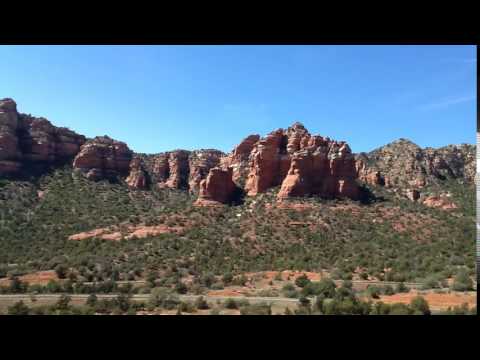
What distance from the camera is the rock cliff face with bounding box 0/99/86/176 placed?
44.4 m

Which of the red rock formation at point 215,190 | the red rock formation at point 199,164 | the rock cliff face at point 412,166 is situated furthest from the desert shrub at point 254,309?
the red rock formation at point 199,164

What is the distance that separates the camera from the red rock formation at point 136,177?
50.4m

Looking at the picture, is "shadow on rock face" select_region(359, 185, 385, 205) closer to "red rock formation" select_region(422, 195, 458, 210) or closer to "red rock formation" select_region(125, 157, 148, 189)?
"red rock formation" select_region(422, 195, 458, 210)

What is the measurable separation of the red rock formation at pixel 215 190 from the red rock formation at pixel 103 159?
595 inches

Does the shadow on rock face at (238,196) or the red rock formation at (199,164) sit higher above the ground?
the red rock formation at (199,164)

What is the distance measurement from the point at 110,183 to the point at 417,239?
36.6 m

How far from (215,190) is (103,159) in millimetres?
18155

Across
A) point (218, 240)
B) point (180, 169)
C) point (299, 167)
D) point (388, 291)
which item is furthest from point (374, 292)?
point (180, 169)

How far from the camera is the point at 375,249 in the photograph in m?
26.9

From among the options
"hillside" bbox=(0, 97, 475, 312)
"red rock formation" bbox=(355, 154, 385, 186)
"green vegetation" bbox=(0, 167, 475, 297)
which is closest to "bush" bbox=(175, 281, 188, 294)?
"green vegetation" bbox=(0, 167, 475, 297)

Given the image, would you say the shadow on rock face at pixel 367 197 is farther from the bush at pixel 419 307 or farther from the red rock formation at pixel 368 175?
the bush at pixel 419 307
